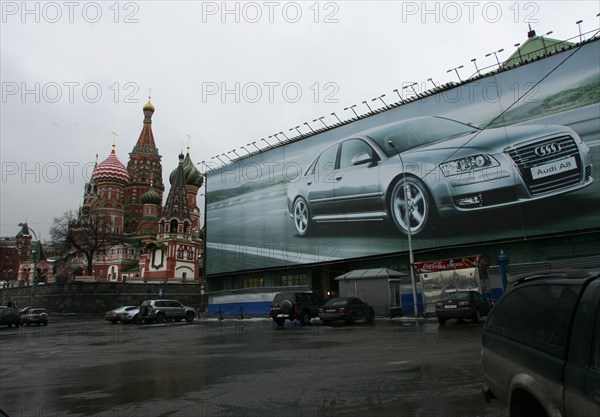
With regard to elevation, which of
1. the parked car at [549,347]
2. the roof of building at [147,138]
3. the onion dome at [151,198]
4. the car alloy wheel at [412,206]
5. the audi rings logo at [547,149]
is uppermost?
the roof of building at [147,138]

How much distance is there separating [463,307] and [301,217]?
25.9 meters

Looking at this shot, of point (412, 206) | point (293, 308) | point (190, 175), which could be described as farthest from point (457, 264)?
point (190, 175)

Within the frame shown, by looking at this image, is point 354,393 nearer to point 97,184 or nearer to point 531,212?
point 531,212

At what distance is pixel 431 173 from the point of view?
34.8 meters

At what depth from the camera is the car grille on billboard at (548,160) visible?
28.8 meters

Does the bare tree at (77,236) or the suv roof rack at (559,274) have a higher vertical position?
the bare tree at (77,236)

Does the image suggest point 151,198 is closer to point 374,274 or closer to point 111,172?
point 111,172

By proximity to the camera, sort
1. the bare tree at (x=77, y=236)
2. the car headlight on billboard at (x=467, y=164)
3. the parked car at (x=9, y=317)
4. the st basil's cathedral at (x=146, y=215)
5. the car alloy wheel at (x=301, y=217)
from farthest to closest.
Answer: the st basil's cathedral at (x=146, y=215), the bare tree at (x=77, y=236), the car alloy wheel at (x=301, y=217), the car headlight on billboard at (x=467, y=164), the parked car at (x=9, y=317)

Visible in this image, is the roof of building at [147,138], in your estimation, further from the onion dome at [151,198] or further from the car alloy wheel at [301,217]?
the car alloy wheel at [301,217]

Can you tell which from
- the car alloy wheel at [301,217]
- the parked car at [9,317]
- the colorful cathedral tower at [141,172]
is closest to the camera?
the parked car at [9,317]

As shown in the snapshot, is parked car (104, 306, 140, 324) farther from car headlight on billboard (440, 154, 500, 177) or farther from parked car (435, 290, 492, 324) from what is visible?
car headlight on billboard (440, 154, 500, 177)

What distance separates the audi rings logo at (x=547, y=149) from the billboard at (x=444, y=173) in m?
0.07

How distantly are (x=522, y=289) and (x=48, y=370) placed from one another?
10638 millimetres


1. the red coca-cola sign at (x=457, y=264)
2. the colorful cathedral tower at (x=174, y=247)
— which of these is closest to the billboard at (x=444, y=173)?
the red coca-cola sign at (x=457, y=264)
